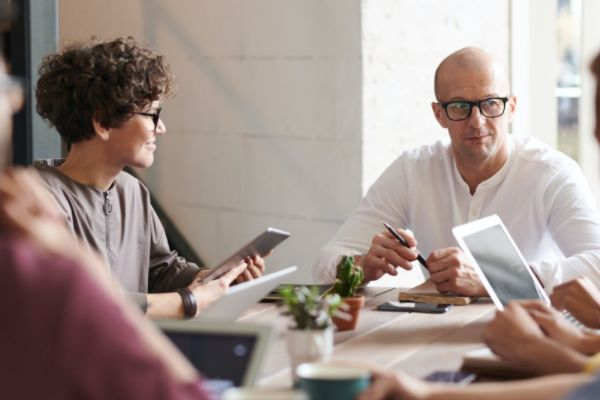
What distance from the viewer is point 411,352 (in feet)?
7.29

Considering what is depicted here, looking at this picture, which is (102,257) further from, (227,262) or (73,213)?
(227,262)

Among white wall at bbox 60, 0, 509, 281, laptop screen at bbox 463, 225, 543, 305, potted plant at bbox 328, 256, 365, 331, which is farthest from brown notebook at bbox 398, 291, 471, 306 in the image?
white wall at bbox 60, 0, 509, 281

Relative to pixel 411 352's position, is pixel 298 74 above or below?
above

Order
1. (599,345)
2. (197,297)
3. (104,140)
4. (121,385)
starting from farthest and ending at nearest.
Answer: (104,140) → (197,297) → (599,345) → (121,385)

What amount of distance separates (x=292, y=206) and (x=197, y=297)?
6.04ft

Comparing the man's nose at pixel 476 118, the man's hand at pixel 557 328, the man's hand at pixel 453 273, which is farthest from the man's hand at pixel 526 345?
the man's nose at pixel 476 118

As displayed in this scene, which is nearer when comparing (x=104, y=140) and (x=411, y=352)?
(x=411, y=352)

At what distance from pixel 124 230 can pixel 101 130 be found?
277mm

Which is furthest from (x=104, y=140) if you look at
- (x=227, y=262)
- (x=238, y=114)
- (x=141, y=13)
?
(x=141, y=13)

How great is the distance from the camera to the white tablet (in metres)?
2.49

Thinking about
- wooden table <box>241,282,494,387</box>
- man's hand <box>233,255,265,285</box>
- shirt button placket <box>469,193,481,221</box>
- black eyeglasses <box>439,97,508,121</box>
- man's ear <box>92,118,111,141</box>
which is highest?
black eyeglasses <box>439,97,508,121</box>

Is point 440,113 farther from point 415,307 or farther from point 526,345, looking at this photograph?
point 526,345

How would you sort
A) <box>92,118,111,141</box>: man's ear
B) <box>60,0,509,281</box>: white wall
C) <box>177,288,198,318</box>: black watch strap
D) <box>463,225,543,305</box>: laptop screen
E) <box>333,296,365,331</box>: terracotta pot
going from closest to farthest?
<box>333,296,365,331</box>: terracotta pot
<box>463,225,543,305</box>: laptop screen
<box>177,288,198,318</box>: black watch strap
<box>92,118,111,141</box>: man's ear
<box>60,0,509,281</box>: white wall

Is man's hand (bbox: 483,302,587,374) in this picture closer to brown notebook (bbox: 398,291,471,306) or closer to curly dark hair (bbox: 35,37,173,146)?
brown notebook (bbox: 398,291,471,306)
